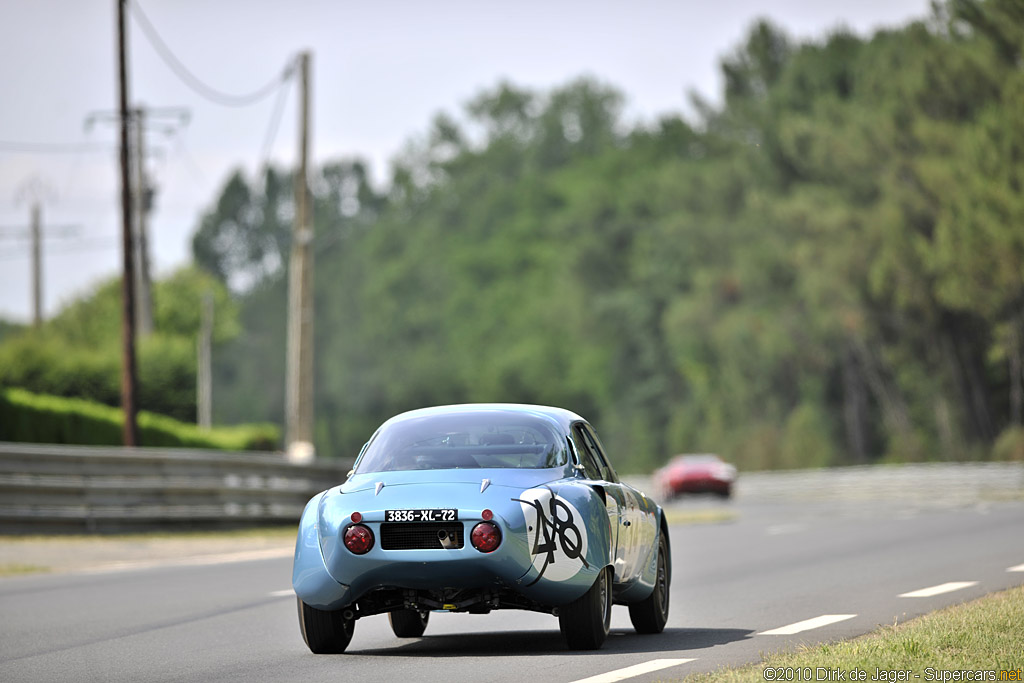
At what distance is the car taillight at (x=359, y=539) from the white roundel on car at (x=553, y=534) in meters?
0.83

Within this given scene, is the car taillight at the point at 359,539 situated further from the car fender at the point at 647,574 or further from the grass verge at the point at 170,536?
the grass verge at the point at 170,536

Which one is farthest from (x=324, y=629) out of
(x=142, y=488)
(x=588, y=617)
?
(x=142, y=488)

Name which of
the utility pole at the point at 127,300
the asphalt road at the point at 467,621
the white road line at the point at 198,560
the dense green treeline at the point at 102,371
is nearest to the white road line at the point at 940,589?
the asphalt road at the point at 467,621

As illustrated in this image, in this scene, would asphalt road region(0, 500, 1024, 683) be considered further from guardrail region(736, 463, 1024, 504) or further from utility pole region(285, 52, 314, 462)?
guardrail region(736, 463, 1024, 504)

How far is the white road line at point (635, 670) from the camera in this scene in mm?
9125

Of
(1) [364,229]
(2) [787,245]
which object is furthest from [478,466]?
(1) [364,229]

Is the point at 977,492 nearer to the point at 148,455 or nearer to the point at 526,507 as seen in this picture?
the point at 148,455

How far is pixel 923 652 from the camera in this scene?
9.35 m

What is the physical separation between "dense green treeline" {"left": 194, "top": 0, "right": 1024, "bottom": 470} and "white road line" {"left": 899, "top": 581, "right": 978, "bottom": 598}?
35.5 meters

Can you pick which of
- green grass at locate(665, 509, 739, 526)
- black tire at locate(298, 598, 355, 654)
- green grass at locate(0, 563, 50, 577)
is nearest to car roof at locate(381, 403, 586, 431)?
black tire at locate(298, 598, 355, 654)

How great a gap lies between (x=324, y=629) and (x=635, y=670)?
2081 millimetres

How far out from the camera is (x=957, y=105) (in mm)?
57500

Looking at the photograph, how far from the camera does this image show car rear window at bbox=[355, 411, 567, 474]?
10.6 m

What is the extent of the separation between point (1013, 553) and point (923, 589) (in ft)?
16.0
